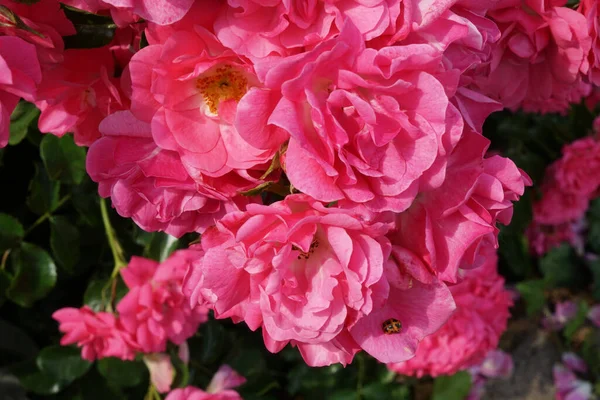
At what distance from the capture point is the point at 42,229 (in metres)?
1.21

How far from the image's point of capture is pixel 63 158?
3.18 ft

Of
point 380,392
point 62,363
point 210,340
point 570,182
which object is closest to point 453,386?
point 380,392

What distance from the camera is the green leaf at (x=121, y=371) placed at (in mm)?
1150

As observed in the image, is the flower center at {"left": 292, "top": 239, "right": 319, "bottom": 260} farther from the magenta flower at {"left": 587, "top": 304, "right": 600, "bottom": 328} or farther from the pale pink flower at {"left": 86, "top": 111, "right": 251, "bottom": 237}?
the magenta flower at {"left": 587, "top": 304, "right": 600, "bottom": 328}

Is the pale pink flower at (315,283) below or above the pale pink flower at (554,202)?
above

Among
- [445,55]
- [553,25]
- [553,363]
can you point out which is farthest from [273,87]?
[553,363]

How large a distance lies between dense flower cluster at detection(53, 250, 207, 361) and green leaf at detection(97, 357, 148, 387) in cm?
22

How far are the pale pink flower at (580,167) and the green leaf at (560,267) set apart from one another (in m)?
0.65

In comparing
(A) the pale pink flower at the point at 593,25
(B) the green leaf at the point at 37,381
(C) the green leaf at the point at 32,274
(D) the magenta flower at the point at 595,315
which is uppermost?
(A) the pale pink flower at the point at 593,25

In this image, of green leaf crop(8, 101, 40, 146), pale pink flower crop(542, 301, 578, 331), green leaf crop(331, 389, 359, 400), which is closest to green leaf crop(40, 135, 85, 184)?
green leaf crop(8, 101, 40, 146)

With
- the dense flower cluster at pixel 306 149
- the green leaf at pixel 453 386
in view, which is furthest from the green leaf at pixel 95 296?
the green leaf at pixel 453 386

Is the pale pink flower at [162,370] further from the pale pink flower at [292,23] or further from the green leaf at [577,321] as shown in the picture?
the green leaf at [577,321]

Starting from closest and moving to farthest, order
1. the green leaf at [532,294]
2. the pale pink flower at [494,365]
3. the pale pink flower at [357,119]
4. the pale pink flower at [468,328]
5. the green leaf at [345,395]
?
the pale pink flower at [357,119] < the pale pink flower at [468,328] < the green leaf at [345,395] < the pale pink flower at [494,365] < the green leaf at [532,294]

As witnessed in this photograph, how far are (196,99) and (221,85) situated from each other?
0.08 ft
